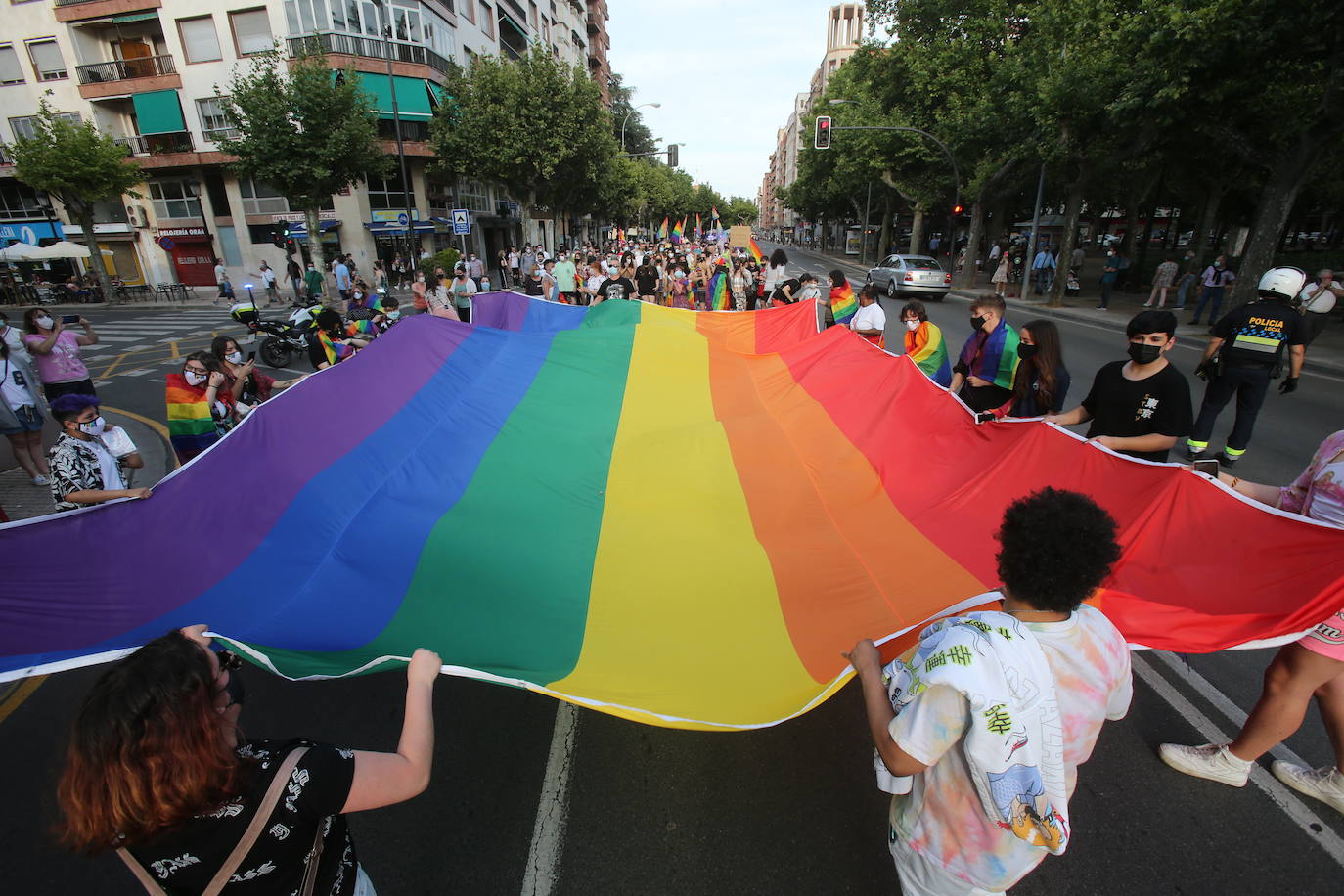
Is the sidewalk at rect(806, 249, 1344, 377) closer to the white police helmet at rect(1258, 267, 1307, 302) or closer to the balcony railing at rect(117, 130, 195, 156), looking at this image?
the white police helmet at rect(1258, 267, 1307, 302)

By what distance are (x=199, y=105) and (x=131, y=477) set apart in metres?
34.7

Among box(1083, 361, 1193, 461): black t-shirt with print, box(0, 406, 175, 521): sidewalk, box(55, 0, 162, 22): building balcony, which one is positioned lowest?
box(0, 406, 175, 521): sidewalk

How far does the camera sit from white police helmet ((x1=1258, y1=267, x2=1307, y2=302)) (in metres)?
6.03

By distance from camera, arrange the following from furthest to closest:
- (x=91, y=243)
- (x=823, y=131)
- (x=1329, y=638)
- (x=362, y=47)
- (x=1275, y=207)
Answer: (x=362, y=47) < (x=91, y=243) < (x=823, y=131) < (x=1275, y=207) < (x=1329, y=638)

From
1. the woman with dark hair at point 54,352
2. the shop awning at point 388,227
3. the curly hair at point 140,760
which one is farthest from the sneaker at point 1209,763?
the shop awning at point 388,227

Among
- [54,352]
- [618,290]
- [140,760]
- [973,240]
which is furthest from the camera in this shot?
[973,240]

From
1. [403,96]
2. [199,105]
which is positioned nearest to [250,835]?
[403,96]

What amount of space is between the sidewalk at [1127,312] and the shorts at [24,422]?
13.3 metres

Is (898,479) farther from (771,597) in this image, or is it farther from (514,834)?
(514,834)

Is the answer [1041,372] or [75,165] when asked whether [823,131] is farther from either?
[75,165]

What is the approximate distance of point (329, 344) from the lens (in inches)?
357

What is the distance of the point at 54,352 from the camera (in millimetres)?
7078

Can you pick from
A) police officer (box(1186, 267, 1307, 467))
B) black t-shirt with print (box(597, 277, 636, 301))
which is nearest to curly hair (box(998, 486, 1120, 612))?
police officer (box(1186, 267, 1307, 467))

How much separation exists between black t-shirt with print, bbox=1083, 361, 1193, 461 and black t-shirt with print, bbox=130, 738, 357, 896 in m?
4.61
